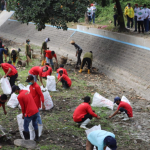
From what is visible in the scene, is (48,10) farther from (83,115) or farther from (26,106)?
(26,106)

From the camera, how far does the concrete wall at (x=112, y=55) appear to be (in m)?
→ 12.9

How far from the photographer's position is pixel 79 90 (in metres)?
11.9

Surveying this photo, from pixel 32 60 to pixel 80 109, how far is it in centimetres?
997

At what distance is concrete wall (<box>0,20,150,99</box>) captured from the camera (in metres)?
12.9

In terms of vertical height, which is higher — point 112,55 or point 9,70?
point 9,70

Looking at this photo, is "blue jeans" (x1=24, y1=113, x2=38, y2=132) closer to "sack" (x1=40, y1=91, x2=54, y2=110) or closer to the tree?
"sack" (x1=40, y1=91, x2=54, y2=110)

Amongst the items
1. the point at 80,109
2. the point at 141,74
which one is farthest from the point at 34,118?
the point at 141,74

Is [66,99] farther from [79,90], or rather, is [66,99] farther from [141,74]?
[141,74]

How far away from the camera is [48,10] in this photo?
14242mm

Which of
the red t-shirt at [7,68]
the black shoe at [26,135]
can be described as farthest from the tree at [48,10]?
the black shoe at [26,135]

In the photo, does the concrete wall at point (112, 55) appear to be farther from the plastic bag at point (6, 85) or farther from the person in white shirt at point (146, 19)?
the plastic bag at point (6, 85)

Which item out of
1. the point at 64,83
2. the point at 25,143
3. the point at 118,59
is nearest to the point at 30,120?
the point at 25,143

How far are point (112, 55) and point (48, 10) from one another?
4.54 m

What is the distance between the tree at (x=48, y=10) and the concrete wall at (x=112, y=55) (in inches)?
124
